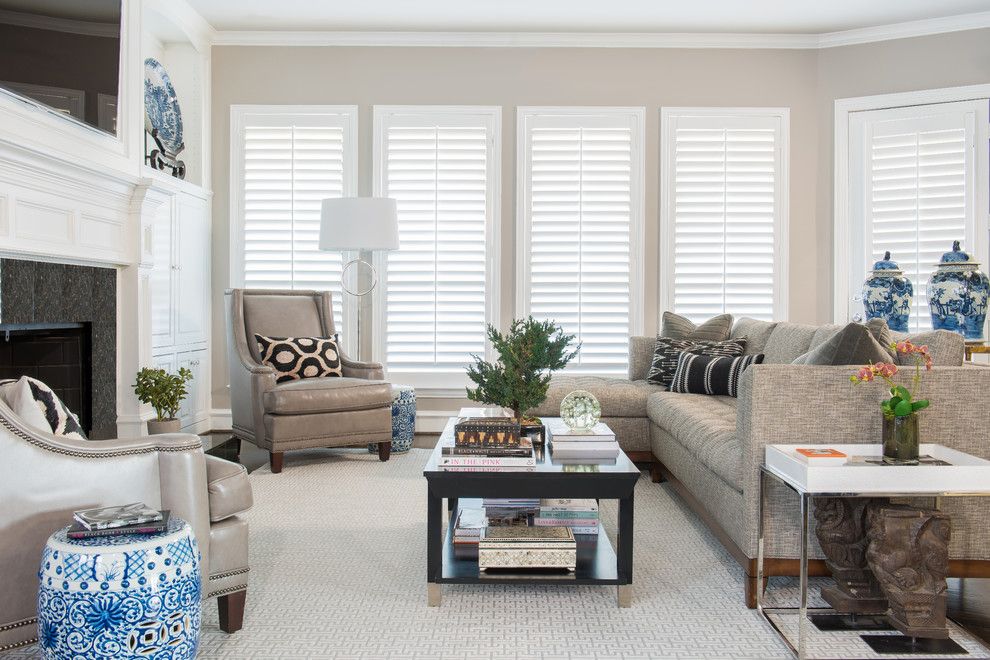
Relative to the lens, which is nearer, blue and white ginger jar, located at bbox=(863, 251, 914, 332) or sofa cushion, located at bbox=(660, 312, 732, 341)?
blue and white ginger jar, located at bbox=(863, 251, 914, 332)

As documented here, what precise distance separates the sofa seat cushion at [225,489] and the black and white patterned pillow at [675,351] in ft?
9.78

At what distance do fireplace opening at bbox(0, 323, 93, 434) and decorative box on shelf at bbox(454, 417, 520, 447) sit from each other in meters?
2.35

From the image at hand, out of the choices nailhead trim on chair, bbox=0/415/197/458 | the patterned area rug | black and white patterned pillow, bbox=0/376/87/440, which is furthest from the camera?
the patterned area rug

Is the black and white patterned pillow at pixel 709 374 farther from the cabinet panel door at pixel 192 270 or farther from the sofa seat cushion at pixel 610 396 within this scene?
the cabinet panel door at pixel 192 270

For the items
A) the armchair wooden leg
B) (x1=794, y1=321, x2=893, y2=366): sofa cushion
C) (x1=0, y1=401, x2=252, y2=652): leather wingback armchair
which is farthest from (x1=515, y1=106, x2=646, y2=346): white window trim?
(x1=0, y1=401, x2=252, y2=652): leather wingback armchair

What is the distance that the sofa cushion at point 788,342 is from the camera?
3.90 meters

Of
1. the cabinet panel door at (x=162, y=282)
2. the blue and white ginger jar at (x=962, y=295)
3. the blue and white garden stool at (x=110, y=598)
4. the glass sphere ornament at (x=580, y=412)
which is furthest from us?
the cabinet panel door at (x=162, y=282)

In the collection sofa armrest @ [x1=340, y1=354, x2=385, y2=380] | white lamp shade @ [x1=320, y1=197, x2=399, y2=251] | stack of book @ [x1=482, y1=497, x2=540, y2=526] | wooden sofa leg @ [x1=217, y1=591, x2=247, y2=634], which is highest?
white lamp shade @ [x1=320, y1=197, x2=399, y2=251]

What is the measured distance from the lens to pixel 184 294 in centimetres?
544

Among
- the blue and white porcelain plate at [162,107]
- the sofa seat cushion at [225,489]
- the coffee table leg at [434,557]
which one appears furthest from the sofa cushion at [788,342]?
the blue and white porcelain plate at [162,107]

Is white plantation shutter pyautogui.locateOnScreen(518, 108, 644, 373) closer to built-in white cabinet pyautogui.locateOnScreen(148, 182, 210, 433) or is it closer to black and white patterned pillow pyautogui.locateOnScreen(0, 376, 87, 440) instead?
built-in white cabinet pyautogui.locateOnScreen(148, 182, 210, 433)

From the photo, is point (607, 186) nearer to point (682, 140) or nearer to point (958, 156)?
point (682, 140)

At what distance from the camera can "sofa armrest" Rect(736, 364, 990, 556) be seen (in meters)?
2.48

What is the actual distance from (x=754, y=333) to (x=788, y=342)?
615 millimetres
